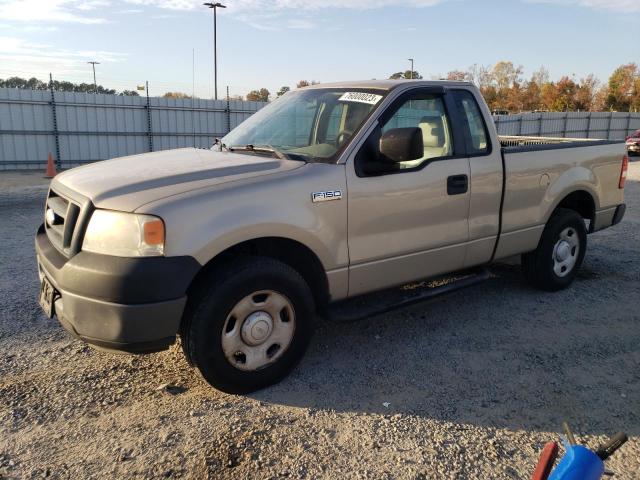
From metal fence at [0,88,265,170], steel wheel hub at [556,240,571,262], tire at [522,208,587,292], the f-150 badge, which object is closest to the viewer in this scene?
the f-150 badge

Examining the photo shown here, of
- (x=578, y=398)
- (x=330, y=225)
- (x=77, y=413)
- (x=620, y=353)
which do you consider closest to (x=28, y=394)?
(x=77, y=413)

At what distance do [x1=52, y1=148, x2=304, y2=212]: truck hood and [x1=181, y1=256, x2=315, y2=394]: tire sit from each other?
1.78 feet

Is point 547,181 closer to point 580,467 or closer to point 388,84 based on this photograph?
point 388,84

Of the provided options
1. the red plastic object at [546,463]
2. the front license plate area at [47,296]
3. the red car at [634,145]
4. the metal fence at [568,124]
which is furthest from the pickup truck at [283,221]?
the red car at [634,145]

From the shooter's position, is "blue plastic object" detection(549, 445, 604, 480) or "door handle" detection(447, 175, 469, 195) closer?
"blue plastic object" detection(549, 445, 604, 480)

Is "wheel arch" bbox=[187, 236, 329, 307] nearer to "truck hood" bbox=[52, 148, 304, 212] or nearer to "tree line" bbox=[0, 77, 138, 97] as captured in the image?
"truck hood" bbox=[52, 148, 304, 212]

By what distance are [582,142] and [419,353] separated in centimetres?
300

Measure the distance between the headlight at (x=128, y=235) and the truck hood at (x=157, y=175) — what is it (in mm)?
73

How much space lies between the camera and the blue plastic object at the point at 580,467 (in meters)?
1.41

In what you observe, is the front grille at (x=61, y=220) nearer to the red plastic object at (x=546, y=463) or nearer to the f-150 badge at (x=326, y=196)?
the f-150 badge at (x=326, y=196)

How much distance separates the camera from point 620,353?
4188mm

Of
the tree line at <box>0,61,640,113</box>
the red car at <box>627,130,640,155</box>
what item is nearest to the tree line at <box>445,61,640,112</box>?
the tree line at <box>0,61,640,113</box>

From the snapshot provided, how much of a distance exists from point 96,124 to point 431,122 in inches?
671

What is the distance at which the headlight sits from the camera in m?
2.96
